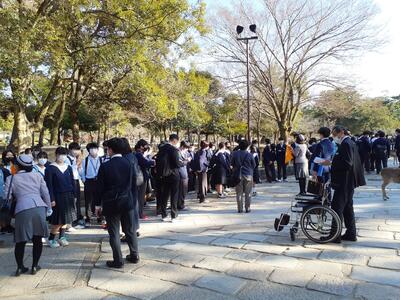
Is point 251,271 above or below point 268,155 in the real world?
below

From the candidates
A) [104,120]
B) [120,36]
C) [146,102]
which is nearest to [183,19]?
[120,36]

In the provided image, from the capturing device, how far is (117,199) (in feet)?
15.0

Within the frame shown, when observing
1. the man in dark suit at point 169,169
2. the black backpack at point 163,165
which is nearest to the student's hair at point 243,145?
the man in dark suit at point 169,169

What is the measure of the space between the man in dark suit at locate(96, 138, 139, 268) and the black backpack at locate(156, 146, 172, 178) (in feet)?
7.20

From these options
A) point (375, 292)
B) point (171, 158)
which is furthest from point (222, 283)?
point (171, 158)

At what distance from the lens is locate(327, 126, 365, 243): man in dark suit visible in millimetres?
5344

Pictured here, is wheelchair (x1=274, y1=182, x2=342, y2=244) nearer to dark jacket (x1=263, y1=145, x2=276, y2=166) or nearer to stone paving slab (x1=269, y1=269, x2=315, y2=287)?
stone paving slab (x1=269, y1=269, x2=315, y2=287)

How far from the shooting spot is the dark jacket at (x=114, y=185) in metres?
4.59

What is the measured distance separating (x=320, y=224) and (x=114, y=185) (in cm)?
310

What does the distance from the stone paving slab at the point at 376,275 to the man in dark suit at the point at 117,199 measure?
8.92 feet

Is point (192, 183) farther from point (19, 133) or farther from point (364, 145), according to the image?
point (364, 145)

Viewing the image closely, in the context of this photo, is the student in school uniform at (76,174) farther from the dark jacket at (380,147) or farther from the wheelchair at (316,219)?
the dark jacket at (380,147)

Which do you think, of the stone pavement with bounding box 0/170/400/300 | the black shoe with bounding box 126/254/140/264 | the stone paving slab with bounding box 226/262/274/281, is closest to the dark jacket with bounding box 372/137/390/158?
the stone pavement with bounding box 0/170/400/300

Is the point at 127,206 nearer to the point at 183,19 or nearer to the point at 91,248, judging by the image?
the point at 91,248
